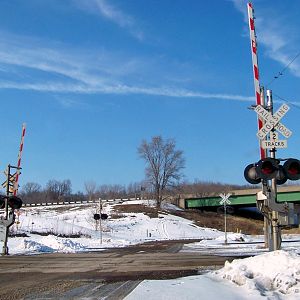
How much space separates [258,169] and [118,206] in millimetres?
80670

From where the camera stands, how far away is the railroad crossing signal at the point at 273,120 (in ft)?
37.8

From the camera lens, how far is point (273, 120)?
11.6 meters

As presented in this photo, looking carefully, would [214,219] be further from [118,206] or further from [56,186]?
[56,186]

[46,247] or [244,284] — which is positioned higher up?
[244,284]

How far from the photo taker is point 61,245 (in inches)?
1099

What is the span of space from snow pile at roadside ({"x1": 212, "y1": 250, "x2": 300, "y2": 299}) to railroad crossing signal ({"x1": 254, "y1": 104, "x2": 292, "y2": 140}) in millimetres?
2878

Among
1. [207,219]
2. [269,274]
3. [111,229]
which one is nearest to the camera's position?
[269,274]

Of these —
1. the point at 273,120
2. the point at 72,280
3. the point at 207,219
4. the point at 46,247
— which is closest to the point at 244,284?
the point at 273,120

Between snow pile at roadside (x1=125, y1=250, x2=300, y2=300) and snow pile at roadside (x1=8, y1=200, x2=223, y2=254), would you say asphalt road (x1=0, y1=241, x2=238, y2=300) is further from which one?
snow pile at roadside (x1=8, y1=200, x2=223, y2=254)

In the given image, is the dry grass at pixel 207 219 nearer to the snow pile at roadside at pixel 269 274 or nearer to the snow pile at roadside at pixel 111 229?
the snow pile at roadside at pixel 111 229

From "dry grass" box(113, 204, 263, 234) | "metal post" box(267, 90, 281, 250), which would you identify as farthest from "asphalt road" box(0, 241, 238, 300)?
"dry grass" box(113, 204, 263, 234)

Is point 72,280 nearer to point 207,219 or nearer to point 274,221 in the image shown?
point 274,221

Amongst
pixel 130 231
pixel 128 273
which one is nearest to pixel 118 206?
pixel 130 231

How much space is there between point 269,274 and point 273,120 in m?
3.82
